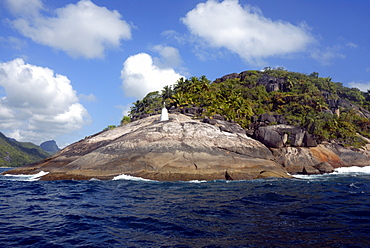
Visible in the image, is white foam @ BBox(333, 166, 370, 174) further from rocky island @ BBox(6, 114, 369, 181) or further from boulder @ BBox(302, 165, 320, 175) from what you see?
boulder @ BBox(302, 165, 320, 175)

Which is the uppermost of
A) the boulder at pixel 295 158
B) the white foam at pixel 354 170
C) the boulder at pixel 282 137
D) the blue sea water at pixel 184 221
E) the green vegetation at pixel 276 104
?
the green vegetation at pixel 276 104

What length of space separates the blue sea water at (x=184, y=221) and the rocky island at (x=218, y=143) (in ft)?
44.5

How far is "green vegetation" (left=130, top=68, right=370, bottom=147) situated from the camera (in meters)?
57.6

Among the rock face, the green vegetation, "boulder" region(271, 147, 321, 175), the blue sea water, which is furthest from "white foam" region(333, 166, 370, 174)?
the blue sea water

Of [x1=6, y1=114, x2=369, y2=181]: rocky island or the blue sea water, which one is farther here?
[x1=6, y1=114, x2=369, y2=181]: rocky island

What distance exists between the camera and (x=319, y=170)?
3984 centimetres

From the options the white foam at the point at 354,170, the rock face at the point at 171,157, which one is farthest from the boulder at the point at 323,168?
the rock face at the point at 171,157

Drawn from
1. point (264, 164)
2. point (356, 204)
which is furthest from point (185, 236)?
point (264, 164)

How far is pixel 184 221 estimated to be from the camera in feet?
35.6

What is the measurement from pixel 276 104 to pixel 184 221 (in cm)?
7224

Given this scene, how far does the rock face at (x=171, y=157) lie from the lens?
2942 cm

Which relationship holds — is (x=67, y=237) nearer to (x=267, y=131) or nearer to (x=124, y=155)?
(x=124, y=155)

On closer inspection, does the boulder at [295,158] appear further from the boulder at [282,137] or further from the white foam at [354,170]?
the white foam at [354,170]

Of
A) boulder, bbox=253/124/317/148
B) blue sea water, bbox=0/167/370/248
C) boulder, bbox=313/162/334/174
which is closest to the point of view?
blue sea water, bbox=0/167/370/248
